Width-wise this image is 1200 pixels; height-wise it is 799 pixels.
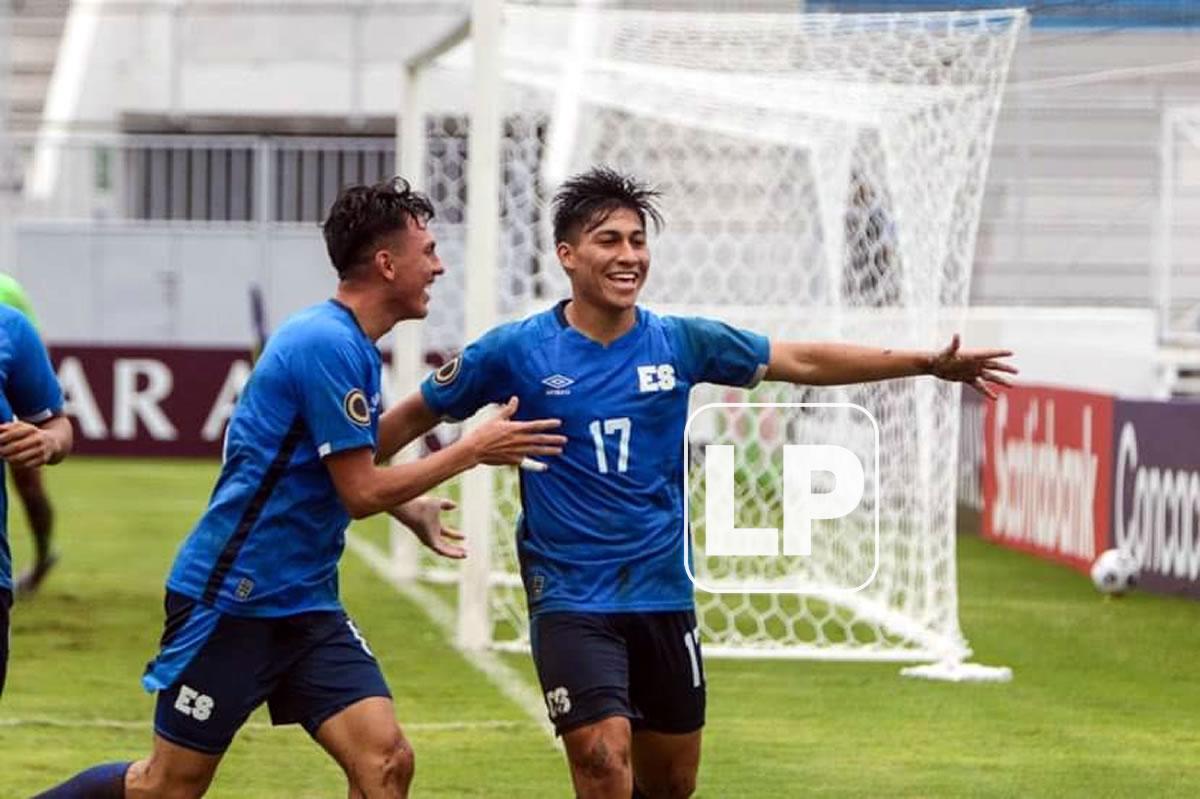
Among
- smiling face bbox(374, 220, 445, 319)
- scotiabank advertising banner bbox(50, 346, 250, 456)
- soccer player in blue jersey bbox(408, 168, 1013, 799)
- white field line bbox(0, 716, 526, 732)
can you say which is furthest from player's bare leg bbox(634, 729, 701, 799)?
scotiabank advertising banner bbox(50, 346, 250, 456)

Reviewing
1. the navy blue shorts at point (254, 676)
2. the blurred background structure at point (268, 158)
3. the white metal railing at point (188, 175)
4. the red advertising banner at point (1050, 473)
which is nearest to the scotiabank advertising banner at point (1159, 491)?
the red advertising banner at point (1050, 473)

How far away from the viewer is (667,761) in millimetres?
7133

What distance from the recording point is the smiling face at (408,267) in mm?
6742

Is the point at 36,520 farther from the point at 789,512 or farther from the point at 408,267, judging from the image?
the point at 408,267

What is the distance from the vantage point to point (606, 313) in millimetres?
7148

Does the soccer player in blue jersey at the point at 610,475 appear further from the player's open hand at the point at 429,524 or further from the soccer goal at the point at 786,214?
the soccer goal at the point at 786,214

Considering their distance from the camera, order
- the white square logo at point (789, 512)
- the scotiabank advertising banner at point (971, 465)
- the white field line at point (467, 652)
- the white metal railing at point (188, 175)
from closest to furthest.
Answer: the white field line at point (467, 652) → the white square logo at point (789, 512) → the scotiabank advertising banner at point (971, 465) → the white metal railing at point (188, 175)

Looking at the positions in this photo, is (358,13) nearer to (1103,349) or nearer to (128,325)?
(128,325)

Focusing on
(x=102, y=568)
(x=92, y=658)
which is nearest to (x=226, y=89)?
(x=102, y=568)

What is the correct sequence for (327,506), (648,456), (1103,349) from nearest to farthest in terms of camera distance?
(327,506) < (648,456) < (1103,349)

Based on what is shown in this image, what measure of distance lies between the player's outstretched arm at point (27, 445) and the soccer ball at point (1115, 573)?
9857 millimetres

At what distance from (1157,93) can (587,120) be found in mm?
7715

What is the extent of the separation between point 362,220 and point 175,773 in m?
1.43

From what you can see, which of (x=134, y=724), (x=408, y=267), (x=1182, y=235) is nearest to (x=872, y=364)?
(x=408, y=267)
